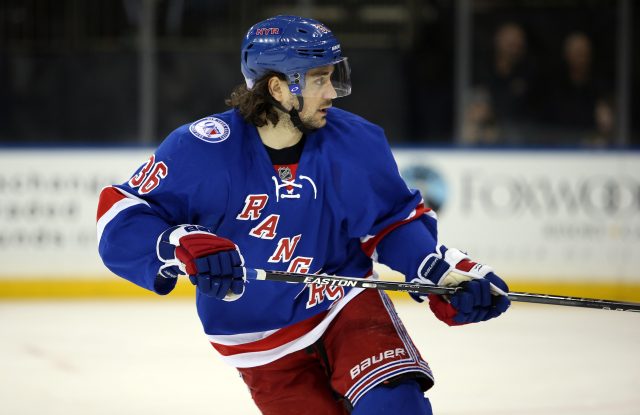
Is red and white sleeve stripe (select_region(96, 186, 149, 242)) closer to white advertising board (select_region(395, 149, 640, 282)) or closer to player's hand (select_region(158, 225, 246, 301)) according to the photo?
player's hand (select_region(158, 225, 246, 301))

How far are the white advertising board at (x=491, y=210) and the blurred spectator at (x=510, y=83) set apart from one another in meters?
0.57

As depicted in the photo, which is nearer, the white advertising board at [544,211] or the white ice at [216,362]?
the white ice at [216,362]

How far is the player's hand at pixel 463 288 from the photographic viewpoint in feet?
8.52

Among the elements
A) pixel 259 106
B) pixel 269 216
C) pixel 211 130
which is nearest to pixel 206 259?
pixel 269 216

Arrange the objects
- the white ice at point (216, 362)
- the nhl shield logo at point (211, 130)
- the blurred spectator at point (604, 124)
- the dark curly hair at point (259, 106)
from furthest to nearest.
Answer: the blurred spectator at point (604, 124) < the white ice at point (216, 362) < the dark curly hair at point (259, 106) < the nhl shield logo at point (211, 130)

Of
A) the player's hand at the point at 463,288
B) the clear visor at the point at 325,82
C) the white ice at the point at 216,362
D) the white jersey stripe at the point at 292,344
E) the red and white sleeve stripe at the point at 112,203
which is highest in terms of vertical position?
the clear visor at the point at 325,82

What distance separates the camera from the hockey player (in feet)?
8.52

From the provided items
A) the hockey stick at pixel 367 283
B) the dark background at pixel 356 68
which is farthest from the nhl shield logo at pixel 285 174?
the dark background at pixel 356 68

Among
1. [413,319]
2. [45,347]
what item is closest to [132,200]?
[45,347]

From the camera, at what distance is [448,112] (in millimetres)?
7172

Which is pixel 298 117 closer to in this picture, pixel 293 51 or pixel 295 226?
pixel 293 51

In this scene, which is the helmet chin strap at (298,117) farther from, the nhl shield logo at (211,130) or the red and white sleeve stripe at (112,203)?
the red and white sleeve stripe at (112,203)

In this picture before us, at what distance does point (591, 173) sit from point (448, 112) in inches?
44.3

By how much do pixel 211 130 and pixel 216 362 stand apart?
2.35 meters
